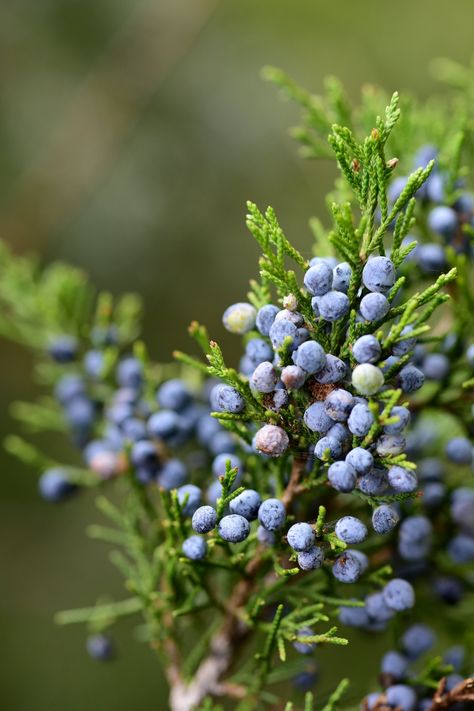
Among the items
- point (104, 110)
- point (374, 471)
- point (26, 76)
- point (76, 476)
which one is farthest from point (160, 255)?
point (374, 471)

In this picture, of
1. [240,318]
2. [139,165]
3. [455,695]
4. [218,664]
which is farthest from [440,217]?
[139,165]

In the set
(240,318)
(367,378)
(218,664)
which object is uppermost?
(240,318)

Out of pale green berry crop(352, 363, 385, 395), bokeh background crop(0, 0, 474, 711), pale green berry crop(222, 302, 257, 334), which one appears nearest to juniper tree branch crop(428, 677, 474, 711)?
pale green berry crop(352, 363, 385, 395)

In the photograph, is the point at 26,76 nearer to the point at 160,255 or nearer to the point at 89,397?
the point at 160,255

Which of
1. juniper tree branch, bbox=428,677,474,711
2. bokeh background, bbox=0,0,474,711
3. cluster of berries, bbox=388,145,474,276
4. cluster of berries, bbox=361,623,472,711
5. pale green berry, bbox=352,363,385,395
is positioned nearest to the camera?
pale green berry, bbox=352,363,385,395

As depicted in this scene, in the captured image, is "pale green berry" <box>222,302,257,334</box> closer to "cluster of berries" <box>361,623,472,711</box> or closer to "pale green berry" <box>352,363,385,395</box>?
"pale green berry" <box>352,363,385,395</box>

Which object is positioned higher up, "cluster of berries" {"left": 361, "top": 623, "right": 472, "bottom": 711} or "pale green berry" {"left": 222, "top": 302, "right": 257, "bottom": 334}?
"pale green berry" {"left": 222, "top": 302, "right": 257, "bottom": 334}

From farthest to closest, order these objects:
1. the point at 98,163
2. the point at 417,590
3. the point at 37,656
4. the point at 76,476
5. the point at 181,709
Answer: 1. the point at 98,163
2. the point at 37,656
3. the point at 76,476
4. the point at 417,590
5. the point at 181,709

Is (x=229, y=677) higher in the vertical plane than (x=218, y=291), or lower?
lower

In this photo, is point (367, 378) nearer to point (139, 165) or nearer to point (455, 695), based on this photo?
point (455, 695)
